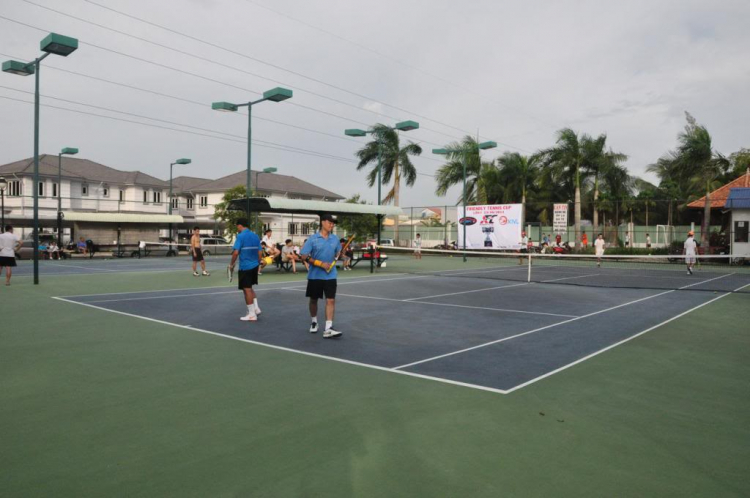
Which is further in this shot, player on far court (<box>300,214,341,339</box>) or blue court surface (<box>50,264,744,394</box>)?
player on far court (<box>300,214,341,339</box>)

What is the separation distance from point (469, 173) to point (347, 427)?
46.0m

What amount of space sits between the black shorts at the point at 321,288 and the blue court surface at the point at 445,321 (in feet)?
2.20

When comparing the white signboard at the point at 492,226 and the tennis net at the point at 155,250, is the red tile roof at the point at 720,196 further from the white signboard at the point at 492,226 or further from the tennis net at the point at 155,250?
the tennis net at the point at 155,250

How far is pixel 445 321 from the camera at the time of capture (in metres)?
10.0

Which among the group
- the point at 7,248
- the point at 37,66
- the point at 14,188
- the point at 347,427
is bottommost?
the point at 347,427

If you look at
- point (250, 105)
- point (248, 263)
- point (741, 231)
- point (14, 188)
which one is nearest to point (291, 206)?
point (250, 105)

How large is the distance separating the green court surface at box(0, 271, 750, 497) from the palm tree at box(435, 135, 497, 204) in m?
40.3

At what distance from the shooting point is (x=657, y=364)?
6828 mm

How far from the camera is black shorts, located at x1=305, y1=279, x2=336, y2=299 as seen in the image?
27.2 ft

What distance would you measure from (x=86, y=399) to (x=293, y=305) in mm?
6826

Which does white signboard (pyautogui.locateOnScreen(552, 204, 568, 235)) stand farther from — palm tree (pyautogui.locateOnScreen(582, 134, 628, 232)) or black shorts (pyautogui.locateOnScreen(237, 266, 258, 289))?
black shorts (pyautogui.locateOnScreen(237, 266, 258, 289))

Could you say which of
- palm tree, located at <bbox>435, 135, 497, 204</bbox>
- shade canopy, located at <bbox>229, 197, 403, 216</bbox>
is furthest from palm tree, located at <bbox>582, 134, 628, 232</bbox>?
shade canopy, located at <bbox>229, 197, 403, 216</bbox>

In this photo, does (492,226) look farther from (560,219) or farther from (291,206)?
(291,206)

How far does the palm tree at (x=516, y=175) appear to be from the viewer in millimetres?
50750
